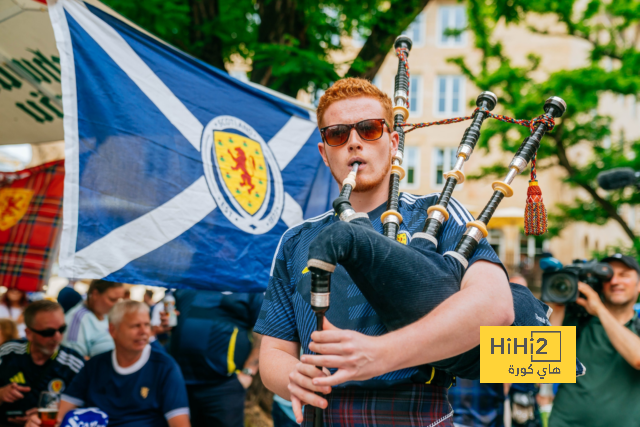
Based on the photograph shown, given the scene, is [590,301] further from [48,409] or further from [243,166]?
[48,409]

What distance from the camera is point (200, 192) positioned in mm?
3342

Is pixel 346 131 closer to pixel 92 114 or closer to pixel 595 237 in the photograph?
pixel 92 114

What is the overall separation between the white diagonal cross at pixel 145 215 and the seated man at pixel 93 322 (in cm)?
218

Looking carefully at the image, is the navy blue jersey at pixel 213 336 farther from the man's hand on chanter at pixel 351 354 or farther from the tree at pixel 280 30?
the man's hand on chanter at pixel 351 354

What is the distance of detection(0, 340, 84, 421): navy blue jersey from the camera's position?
413 cm

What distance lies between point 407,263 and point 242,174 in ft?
8.31

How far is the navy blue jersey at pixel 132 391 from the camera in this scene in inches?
143

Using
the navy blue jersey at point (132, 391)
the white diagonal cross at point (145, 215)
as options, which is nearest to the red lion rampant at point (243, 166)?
the white diagonal cross at point (145, 215)

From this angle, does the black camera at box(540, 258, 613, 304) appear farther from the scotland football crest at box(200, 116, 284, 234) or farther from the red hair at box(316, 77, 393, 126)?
the red hair at box(316, 77, 393, 126)

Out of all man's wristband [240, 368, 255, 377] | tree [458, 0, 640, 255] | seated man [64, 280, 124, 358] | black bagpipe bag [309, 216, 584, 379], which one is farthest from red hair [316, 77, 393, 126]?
tree [458, 0, 640, 255]

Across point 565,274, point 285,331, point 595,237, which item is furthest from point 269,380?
point 595,237

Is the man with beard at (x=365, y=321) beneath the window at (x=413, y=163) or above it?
beneath

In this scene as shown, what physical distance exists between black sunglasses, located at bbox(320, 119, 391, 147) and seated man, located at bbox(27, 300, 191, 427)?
267 centimetres

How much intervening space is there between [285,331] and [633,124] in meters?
33.4
